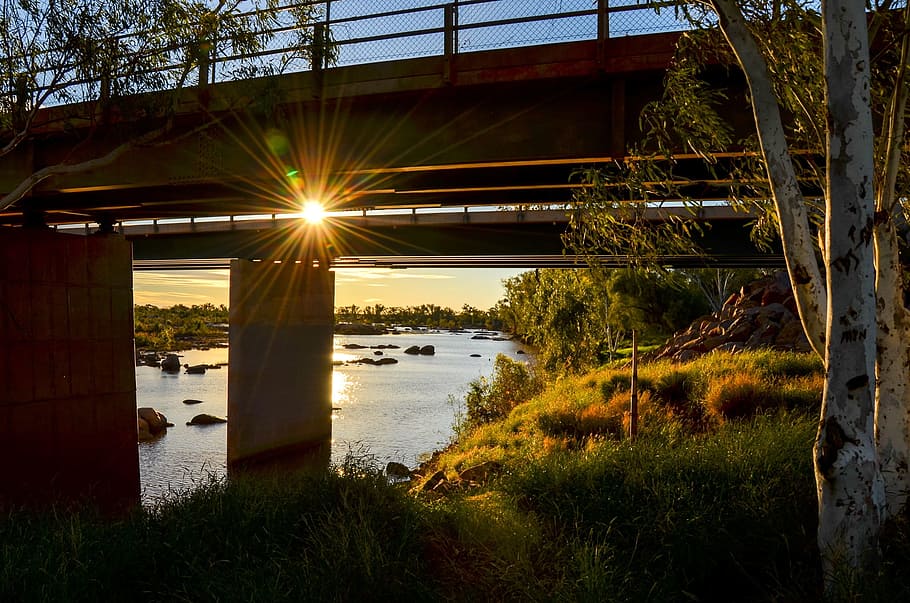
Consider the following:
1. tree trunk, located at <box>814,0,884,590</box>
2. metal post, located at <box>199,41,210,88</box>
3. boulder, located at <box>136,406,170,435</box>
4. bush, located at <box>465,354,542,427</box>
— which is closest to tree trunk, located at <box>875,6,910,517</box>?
tree trunk, located at <box>814,0,884,590</box>

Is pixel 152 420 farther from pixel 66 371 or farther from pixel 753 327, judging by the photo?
pixel 753 327

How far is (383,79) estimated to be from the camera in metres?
11.7

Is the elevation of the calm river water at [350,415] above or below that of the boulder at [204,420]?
below

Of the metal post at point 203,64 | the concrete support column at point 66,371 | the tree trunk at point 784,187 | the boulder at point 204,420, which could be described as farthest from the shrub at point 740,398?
the boulder at point 204,420

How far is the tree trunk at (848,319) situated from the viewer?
5.14m

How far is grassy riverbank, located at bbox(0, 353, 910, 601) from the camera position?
5719 mm

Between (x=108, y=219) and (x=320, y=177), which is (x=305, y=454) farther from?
(x=320, y=177)

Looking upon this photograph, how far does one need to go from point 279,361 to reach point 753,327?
20.0 meters

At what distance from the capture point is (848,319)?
5.22 meters

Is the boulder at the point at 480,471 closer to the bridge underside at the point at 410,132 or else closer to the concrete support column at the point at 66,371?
the bridge underside at the point at 410,132

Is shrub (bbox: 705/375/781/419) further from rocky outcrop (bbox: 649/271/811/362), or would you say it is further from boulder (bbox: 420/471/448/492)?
rocky outcrop (bbox: 649/271/811/362)

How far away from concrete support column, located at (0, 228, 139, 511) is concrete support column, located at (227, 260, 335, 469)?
27.6 feet

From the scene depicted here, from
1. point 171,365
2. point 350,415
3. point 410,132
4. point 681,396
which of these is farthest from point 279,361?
point 171,365

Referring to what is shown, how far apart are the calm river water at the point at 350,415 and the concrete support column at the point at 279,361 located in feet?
4.72
